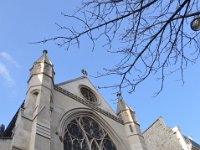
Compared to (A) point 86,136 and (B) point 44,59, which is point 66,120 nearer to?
(A) point 86,136

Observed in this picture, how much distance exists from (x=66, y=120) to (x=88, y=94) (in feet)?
11.9

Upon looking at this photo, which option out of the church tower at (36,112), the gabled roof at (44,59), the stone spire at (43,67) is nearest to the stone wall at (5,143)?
the church tower at (36,112)

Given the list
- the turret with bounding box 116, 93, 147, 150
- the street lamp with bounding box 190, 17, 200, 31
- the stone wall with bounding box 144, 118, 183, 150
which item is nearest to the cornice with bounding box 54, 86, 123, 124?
the turret with bounding box 116, 93, 147, 150

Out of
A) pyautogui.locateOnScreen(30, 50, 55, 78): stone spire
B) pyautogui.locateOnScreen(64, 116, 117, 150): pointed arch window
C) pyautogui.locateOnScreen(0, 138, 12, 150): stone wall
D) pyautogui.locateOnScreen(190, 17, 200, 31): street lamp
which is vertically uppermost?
pyautogui.locateOnScreen(30, 50, 55, 78): stone spire

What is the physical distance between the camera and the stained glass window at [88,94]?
15.5m

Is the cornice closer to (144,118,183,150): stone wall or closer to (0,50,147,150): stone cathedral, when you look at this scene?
(0,50,147,150): stone cathedral

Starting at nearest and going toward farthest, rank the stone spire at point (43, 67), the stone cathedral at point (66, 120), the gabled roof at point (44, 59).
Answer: the stone cathedral at point (66, 120)
the stone spire at point (43, 67)
the gabled roof at point (44, 59)

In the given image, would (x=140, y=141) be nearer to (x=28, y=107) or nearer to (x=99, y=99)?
(x=99, y=99)

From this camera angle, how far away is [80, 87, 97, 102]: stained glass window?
51.0ft

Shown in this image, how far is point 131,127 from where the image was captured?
→ 1518 cm

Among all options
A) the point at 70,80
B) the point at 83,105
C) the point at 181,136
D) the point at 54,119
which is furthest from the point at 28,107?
the point at 181,136

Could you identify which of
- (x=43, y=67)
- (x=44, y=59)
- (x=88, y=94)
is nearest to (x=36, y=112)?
(x=43, y=67)

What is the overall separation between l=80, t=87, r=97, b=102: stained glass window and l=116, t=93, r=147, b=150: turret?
52.4 inches

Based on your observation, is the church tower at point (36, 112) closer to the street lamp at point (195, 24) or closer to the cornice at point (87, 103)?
the cornice at point (87, 103)
